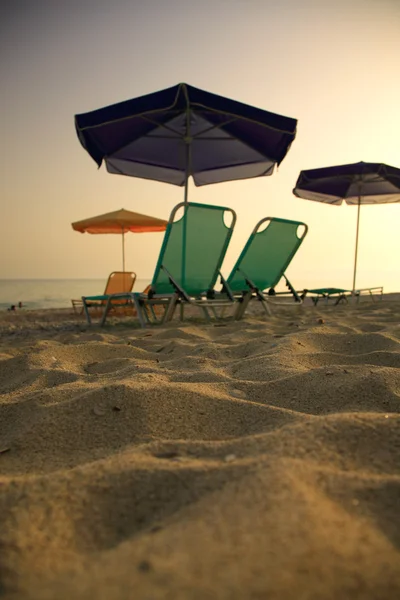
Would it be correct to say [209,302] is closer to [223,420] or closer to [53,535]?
[223,420]

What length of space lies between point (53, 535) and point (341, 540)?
0.43 m

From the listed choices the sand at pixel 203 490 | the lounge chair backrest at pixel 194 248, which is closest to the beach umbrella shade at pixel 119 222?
the lounge chair backrest at pixel 194 248

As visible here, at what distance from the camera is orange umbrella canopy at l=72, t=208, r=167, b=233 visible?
784 centimetres

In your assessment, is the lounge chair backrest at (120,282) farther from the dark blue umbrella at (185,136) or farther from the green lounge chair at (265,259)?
the green lounge chair at (265,259)

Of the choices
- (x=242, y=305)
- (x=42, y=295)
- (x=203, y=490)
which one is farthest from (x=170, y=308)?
(x=42, y=295)

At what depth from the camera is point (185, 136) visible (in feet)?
16.2

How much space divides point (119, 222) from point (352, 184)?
5737mm

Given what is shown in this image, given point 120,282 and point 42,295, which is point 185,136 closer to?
point 120,282

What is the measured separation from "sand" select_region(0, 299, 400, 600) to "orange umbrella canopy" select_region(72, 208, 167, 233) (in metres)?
6.79

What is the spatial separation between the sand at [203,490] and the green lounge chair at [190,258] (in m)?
2.52

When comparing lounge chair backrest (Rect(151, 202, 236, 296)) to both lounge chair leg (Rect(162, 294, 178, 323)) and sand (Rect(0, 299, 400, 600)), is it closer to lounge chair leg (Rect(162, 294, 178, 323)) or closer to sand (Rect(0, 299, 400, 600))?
lounge chair leg (Rect(162, 294, 178, 323))

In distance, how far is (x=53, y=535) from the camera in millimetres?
571

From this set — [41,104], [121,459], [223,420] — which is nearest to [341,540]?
[121,459]

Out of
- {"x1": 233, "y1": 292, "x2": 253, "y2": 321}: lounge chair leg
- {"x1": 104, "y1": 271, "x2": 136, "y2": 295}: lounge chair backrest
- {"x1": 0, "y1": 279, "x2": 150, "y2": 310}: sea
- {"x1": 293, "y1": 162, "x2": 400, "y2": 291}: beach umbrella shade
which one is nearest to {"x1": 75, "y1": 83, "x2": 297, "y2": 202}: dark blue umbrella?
{"x1": 233, "y1": 292, "x2": 253, "y2": 321}: lounge chair leg
